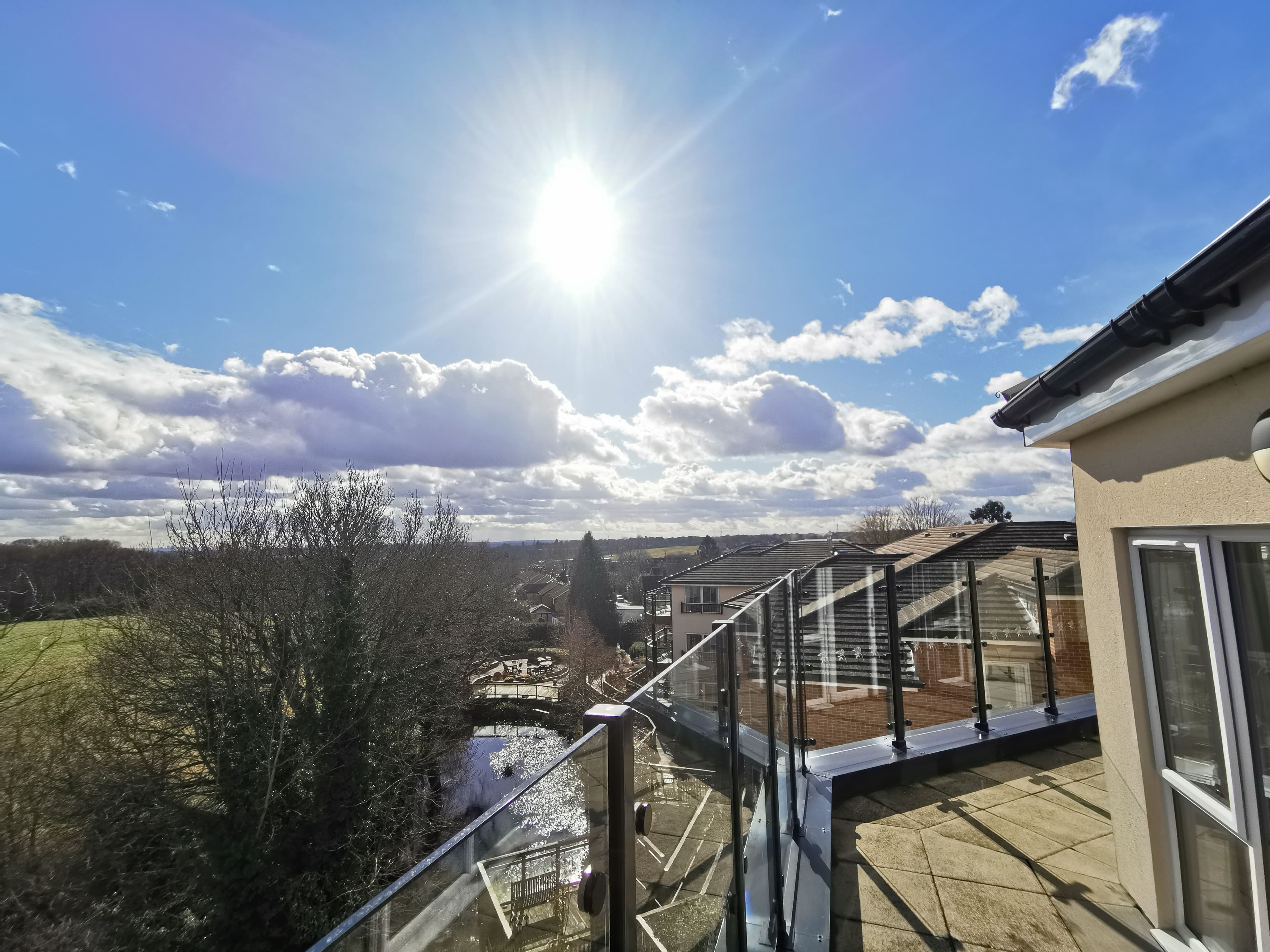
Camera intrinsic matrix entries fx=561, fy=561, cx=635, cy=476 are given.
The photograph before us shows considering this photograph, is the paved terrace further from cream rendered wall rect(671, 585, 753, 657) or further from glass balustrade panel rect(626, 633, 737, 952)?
cream rendered wall rect(671, 585, 753, 657)

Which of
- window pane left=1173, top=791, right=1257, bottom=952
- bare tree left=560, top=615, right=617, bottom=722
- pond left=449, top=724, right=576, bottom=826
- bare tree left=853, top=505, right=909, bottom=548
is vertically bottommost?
pond left=449, top=724, right=576, bottom=826

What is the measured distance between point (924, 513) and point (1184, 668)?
47.8m

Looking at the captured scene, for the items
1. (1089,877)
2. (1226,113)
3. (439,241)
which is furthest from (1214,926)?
(439,241)

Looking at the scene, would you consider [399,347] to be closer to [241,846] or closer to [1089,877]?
[241,846]

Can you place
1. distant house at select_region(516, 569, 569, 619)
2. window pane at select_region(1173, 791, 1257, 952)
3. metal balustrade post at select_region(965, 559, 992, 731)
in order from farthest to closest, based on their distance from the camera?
distant house at select_region(516, 569, 569, 619) < metal balustrade post at select_region(965, 559, 992, 731) < window pane at select_region(1173, 791, 1257, 952)

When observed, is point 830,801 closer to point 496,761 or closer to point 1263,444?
point 1263,444

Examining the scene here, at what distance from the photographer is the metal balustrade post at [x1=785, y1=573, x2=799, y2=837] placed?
10.1 ft

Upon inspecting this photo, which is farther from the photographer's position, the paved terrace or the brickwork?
the brickwork

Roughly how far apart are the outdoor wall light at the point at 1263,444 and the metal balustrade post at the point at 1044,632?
3.94 metres

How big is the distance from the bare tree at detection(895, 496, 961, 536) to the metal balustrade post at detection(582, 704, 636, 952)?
4688 cm

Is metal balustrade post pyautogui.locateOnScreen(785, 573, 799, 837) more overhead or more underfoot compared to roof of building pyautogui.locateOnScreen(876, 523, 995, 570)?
more underfoot

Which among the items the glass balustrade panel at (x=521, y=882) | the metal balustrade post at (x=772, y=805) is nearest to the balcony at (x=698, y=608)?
the metal balustrade post at (x=772, y=805)

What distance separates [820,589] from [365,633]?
13.2m

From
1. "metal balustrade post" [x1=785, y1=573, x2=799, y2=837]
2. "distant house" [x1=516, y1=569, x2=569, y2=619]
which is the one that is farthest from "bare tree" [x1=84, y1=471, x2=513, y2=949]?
"distant house" [x1=516, y1=569, x2=569, y2=619]
